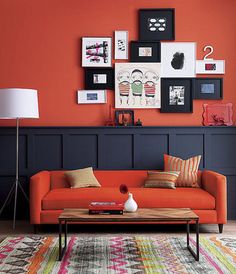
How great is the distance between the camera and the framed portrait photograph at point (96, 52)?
253 inches

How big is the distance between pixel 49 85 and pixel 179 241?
276 centimetres

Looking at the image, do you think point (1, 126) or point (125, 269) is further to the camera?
point (1, 126)

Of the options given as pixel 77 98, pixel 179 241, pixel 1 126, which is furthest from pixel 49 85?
pixel 179 241

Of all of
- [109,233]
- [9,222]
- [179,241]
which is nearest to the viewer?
[179,241]

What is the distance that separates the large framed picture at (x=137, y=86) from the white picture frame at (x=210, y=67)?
1.72 ft

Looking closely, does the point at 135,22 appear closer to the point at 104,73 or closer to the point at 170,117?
the point at 104,73

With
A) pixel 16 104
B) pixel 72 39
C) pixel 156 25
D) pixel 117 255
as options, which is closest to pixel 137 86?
pixel 156 25

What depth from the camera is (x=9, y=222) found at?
616 cm

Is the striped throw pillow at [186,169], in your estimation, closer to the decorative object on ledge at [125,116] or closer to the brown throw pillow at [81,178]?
the decorative object on ledge at [125,116]

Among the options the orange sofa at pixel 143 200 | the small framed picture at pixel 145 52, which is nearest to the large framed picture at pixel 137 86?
the small framed picture at pixel 145 52

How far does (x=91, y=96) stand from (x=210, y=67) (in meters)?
1.60

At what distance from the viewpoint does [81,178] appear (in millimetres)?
5918

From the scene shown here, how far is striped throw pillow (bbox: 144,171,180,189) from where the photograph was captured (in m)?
5.80

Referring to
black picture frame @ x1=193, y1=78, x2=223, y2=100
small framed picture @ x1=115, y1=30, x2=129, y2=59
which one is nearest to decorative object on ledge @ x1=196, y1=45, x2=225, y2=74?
black picture frame @ x1=193, y1=78, x2=223, y2=100
